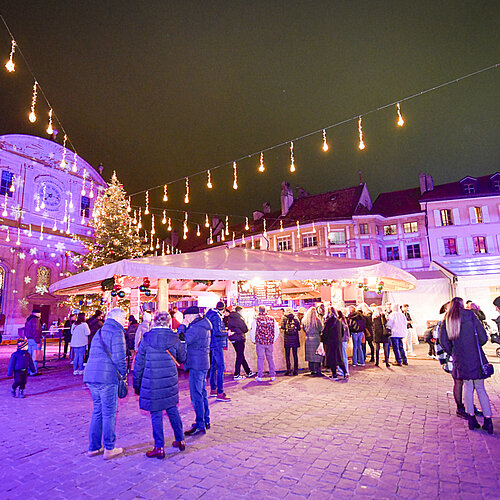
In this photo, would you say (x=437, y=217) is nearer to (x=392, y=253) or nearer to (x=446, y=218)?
(x=446, y=218)

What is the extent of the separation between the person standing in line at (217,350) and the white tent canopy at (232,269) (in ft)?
8.27

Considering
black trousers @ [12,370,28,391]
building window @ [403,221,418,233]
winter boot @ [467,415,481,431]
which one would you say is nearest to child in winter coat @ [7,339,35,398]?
black trousers @ [12,370,28,391]

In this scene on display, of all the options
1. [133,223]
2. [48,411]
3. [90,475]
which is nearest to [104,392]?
[90,475]

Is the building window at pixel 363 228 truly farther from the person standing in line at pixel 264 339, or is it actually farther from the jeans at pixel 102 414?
the jeans at pixel 102 414

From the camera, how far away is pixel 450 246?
1399 inches

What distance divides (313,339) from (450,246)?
3151cm

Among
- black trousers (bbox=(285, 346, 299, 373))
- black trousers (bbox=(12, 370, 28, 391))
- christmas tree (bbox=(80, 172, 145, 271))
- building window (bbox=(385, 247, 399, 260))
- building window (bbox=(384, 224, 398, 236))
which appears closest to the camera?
black trousers (bbox=(12, 370, 28, 391))

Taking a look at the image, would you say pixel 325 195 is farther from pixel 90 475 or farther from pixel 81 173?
pixel 90 475

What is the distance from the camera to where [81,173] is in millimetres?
30578

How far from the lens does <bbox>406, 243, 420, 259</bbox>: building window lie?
37.3m

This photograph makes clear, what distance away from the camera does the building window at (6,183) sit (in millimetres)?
25911

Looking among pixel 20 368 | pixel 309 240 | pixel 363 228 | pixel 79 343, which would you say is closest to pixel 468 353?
pixel 20 368

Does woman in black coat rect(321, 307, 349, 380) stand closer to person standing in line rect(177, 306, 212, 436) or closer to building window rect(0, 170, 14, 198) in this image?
person standing in line rect(177, 306, 212, 436)

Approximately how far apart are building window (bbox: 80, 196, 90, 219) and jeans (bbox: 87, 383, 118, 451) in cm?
2883
